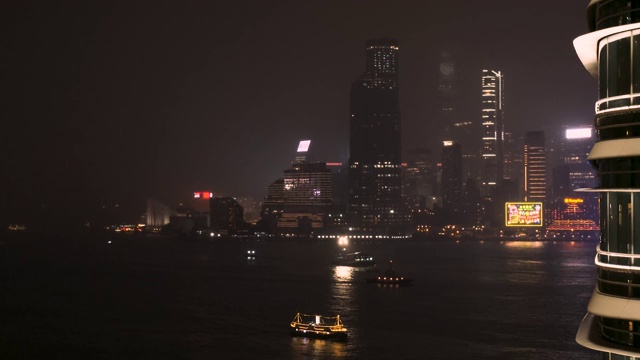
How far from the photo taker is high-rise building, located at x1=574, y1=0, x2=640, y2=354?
5074 mm

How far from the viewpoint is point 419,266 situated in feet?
342

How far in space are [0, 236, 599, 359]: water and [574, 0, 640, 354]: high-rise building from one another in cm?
3147

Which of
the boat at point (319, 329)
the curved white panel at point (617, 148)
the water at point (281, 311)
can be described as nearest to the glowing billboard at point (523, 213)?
the water at point (281, 311)

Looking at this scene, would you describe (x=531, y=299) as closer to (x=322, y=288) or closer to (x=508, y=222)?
(x=322, y=288)

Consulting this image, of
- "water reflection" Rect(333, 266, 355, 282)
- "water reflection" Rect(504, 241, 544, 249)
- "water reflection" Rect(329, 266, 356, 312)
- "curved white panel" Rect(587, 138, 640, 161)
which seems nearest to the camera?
"curved white panel" Rect(587, 138, 640, 161)

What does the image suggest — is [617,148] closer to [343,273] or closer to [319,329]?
[319,329]

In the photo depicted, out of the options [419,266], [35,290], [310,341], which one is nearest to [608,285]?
[310,341]

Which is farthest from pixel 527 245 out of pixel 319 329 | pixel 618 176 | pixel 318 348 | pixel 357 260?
pixel 618 176

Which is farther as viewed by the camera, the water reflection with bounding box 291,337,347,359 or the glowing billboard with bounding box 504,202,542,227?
the glowing billboard with bounding box 504,202,542,227

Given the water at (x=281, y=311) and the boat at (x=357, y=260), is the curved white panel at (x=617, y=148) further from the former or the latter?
the boat at (x=357, y=260)

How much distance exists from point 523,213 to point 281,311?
56.5 metres

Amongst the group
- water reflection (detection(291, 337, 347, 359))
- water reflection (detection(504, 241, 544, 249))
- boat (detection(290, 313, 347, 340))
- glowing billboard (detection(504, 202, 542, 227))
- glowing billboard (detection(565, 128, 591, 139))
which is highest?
glowing billboard (detection(565, 128, 591, 139))

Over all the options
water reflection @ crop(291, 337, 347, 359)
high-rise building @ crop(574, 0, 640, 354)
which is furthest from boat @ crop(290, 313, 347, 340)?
high-rise building @ crop(574, 0, 640, 354)

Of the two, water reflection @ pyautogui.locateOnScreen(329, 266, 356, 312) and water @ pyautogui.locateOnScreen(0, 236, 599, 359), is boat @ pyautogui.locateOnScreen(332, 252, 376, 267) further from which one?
water @ pyautogui.locateOnScreen(0, 236, 599, 359)
